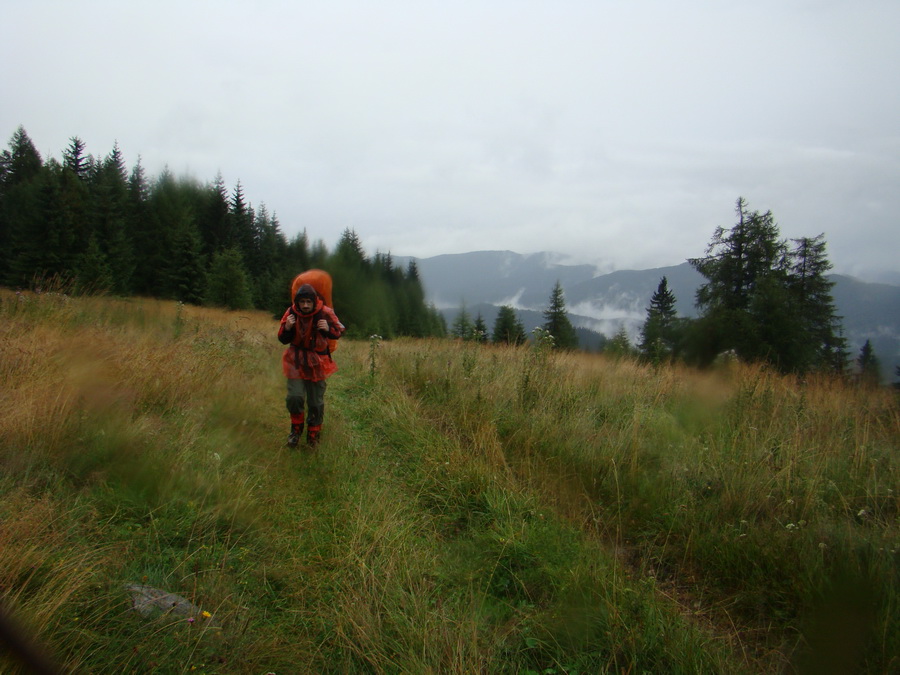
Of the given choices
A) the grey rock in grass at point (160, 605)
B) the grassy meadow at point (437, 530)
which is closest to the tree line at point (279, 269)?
the grassy meadow at point (437, 530)

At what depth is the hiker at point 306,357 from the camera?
428 centimetres

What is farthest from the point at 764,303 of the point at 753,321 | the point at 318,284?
the point at 318,284

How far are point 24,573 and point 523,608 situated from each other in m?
2.32

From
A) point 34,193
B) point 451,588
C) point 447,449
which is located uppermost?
point 34,193

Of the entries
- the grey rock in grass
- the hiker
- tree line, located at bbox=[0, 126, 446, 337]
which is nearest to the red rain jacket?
the hiker

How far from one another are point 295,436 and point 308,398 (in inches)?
16.2

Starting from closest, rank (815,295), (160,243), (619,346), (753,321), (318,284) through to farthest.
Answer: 1. (318,284)
2. (619,346)
3. (753,321)
4. (815,295)
5. (160,243)

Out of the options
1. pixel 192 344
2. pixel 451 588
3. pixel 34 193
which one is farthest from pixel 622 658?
pixel 34 193

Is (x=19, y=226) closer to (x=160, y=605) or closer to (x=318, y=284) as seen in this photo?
(x=318, y=284)

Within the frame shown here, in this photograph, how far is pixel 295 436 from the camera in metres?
4.23

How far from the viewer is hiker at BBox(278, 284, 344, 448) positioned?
4277 mm

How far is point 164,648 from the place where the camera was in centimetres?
159

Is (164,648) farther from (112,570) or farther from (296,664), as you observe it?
(112,570)

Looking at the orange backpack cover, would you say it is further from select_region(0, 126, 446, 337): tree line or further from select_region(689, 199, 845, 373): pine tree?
select_region(0, 126, 446, 337): tree line
